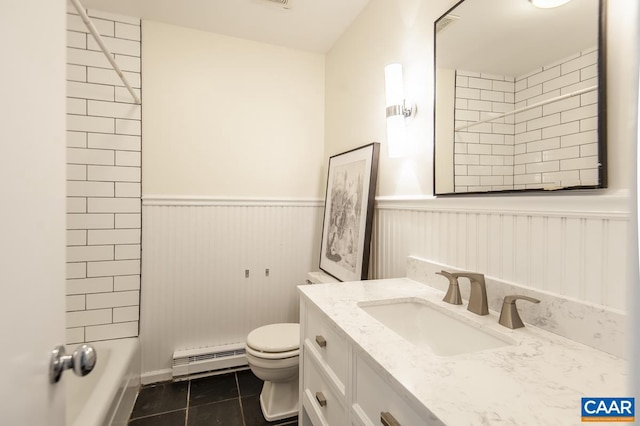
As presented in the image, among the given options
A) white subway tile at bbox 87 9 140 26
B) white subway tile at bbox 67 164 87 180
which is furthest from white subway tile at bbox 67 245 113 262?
white subway tile at bbox 87 9 140 26

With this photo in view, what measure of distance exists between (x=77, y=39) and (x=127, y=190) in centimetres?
100

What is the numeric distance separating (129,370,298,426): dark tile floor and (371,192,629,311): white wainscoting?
4.49ft

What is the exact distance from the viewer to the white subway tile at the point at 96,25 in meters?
1.91

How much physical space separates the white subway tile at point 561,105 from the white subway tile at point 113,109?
7.48 ft

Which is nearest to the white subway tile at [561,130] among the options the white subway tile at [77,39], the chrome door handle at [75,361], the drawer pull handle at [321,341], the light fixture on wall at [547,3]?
the light fixture on wall at [547,3]

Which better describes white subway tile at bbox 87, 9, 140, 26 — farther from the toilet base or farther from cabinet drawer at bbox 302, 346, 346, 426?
the toilet base

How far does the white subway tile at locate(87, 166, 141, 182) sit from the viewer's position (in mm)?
1987

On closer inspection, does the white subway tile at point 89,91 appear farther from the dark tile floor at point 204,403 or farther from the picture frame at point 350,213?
the dark tile floor at point 204,403

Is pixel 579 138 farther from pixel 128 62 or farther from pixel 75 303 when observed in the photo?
pixel 75 303

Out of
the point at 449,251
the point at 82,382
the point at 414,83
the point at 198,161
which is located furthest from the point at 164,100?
the point at 449,251

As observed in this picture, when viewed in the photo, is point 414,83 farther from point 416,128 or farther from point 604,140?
point 604,140

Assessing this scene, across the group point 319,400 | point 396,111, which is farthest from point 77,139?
point 319,400

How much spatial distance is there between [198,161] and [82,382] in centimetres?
156

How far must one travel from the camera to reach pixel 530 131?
0.99 meters
